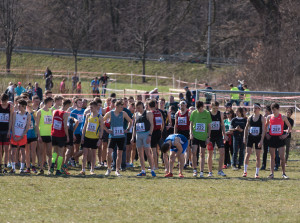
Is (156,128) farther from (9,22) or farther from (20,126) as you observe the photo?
(9,22)

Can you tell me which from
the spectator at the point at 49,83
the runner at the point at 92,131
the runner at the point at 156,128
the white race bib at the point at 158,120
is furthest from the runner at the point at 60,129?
the spectator at the point at 49,83

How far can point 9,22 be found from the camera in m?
52.2

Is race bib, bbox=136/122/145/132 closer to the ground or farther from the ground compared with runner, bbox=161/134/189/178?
farther from the ground

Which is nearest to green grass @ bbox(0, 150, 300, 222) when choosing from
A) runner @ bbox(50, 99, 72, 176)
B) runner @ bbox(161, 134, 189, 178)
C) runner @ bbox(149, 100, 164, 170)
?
runner @ bbox(161, 134, 189, 178)

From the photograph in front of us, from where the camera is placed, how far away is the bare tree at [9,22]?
5169cm

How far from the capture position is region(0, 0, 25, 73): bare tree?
51688 mm

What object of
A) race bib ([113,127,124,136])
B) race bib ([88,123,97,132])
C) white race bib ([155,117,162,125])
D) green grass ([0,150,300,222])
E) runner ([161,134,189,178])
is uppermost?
white race bib ([155,117,162,125])

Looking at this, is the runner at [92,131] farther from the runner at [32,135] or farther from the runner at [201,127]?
the runner at [201,127]

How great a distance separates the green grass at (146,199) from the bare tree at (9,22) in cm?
4079

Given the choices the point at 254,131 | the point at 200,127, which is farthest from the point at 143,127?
the point at 254,131

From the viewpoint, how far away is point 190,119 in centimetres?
1379

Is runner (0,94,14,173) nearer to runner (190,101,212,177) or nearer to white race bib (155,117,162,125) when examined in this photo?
white race bib (155,117,162,125)

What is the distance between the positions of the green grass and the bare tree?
Result: 4079 centimetres

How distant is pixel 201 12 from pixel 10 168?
58541 millimetres
